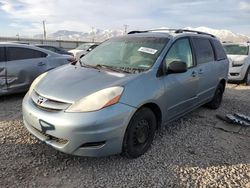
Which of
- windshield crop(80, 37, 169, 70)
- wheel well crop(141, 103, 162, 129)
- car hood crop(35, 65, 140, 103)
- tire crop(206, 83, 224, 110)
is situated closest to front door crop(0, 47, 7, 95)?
windshield crop(80, 37, 169, 70)

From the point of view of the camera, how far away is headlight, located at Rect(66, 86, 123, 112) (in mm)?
3010

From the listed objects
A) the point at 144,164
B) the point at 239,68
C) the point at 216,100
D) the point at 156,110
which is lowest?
the point at 144,164

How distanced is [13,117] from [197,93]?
3.28 m

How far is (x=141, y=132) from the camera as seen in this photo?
140 inches

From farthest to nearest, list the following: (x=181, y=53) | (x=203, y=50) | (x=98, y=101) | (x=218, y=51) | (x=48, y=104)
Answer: (x=218, y=51) → (x=203, y=50) → (x=181, y=53) → (x=48, y=104) → (x=98, y=101)

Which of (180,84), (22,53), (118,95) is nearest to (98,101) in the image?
(118,95)

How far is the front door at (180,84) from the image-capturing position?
3963 millimetres

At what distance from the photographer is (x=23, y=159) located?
3.42m

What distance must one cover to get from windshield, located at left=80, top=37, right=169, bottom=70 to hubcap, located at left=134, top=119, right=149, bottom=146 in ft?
2.48

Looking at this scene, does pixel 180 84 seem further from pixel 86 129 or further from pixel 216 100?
pixel 216 100

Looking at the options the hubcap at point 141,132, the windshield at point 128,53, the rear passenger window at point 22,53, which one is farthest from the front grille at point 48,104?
the rear passenger window at point 22,53

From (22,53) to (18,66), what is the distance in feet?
Answer: 1.28

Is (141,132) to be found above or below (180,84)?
below

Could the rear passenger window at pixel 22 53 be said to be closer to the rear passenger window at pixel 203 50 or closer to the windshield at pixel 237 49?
the rear passenger window at pixel 203 50
